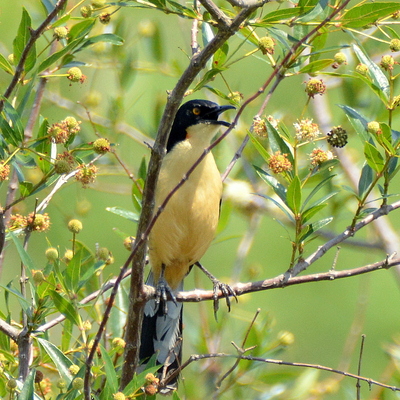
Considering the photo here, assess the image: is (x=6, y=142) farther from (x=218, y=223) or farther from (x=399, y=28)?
(x=399, y=28)

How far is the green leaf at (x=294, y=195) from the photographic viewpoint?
130 inches

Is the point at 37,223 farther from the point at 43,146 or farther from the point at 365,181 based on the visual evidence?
the point at 365,181

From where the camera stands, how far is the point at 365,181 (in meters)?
3.51

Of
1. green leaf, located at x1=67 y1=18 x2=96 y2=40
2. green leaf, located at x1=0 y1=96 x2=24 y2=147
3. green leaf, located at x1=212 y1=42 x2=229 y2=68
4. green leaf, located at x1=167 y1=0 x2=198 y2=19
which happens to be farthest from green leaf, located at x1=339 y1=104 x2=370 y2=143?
green leaf, located at x1=0 y1=96 x2=24 y2=147

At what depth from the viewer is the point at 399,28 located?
9.98 meters

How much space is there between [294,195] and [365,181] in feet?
1.38

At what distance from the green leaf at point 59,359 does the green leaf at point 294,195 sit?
128 centimetres

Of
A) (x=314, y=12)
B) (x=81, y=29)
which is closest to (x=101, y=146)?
(x=81, y=29)

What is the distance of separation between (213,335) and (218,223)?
77 centimetres

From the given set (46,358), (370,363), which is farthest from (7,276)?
(46,358)

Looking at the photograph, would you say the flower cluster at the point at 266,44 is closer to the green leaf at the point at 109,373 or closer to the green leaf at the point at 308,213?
the green leaf at the point at 308,213

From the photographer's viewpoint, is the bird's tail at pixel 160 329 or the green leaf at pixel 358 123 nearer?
the green leaf at pixel 358 123

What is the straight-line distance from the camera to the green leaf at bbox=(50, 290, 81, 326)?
9.65ft

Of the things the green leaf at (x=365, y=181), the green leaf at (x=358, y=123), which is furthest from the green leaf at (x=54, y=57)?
the green leaf at (x=365, y=181)
